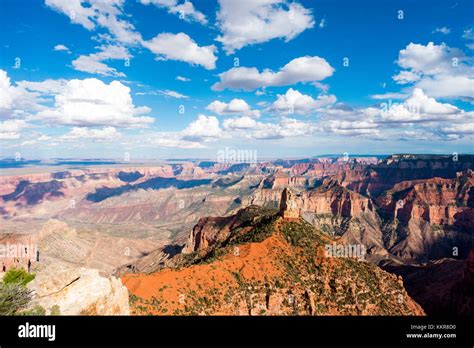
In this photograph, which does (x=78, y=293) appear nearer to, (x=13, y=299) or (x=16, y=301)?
(x=16, y=301)

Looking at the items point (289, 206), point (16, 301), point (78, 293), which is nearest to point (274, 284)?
point (289, 206)

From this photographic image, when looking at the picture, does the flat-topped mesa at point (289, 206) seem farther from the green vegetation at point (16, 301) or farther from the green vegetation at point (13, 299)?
the green vegetation at point (13, 299)

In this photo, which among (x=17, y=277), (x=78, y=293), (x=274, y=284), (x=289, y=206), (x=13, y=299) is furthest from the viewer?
(x=289, y=206)

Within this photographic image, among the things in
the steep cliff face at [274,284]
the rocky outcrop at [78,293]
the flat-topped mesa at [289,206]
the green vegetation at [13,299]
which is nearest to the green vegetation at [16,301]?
the green vegetation at [13,299]

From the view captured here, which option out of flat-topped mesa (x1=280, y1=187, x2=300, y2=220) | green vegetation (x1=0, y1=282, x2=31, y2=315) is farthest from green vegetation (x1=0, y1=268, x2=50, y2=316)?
flat-topped mesa (x1=280, y1=187, x2=300, y2=220)

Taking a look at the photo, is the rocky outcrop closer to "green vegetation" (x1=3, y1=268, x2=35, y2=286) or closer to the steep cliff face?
"green vegetation" (x1=3, y1=268, x2=35, y2=286)
